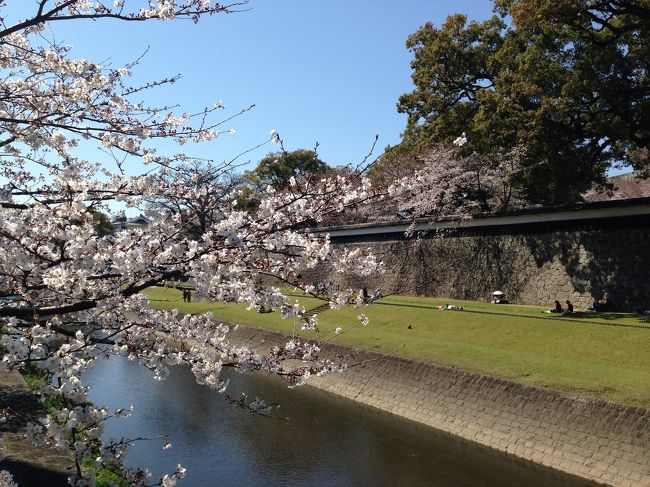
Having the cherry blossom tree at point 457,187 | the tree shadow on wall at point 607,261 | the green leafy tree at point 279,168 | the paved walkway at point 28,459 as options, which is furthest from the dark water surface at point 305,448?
the green leafy tree at point 279,168

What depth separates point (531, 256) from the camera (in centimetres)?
1936

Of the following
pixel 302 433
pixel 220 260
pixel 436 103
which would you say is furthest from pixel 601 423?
pixel 436 103

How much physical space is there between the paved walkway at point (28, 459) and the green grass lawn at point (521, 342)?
2500 millimetres

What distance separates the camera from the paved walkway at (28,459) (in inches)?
265

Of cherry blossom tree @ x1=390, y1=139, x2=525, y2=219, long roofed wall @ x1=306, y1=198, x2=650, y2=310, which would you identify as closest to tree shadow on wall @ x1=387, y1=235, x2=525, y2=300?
long roofed wall @ x1=306, y1=198, x2=650, y2=310

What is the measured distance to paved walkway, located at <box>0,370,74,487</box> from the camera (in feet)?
A: 22.1

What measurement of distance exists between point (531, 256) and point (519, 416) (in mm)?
10319

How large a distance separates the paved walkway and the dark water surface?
2.05m

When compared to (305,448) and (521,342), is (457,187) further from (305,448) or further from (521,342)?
(305,448)

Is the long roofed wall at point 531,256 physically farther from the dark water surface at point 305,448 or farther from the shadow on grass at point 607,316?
the dark water surface at point 305,448

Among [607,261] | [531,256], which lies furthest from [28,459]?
[531,256]

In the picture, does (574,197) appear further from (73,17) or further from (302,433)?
(73,17)

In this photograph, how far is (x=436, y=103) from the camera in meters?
23.6

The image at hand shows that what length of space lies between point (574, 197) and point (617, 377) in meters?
10.7
